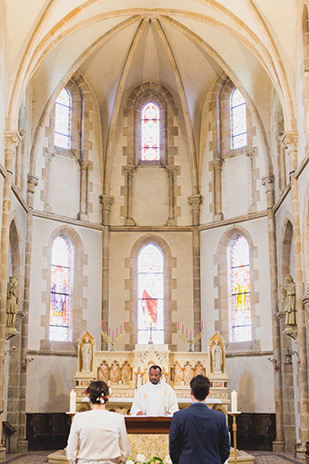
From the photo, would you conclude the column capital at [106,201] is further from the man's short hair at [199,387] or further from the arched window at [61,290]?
the man's short hair at [199,387]

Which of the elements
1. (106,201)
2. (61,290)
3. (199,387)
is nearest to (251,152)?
(106,201)

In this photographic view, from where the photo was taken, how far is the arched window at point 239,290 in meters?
20.4

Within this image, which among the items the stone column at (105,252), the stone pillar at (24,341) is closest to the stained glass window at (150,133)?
the stone column at (105,252)

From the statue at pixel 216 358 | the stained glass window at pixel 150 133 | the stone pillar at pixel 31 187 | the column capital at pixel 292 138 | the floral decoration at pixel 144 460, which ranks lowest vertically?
the floral decoration at pixel 144 460

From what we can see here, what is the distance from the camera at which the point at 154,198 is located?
22469 millimetres

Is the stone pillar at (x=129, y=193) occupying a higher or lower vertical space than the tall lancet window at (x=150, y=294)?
higher

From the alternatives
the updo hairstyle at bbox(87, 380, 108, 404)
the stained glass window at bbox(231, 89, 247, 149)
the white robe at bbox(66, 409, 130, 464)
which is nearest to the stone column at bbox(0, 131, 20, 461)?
the stained glass window at bbox(231, 89, 247, 149)

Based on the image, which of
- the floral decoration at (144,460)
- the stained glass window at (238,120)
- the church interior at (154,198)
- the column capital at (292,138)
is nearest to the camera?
the floral decoration at (144,460)

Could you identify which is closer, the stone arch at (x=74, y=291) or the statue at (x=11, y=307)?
the statue at (x=11, y=307)

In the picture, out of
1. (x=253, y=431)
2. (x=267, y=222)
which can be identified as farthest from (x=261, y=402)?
(x=267, y=222)

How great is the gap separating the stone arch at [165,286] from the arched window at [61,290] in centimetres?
185

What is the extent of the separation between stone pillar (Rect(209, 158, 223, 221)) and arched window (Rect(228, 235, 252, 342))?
99 centimetres

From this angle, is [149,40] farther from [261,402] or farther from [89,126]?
[261,402]

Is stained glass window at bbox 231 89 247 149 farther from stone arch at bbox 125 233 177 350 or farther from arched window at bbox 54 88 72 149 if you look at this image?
arched window at bbox 54 88 72 149
